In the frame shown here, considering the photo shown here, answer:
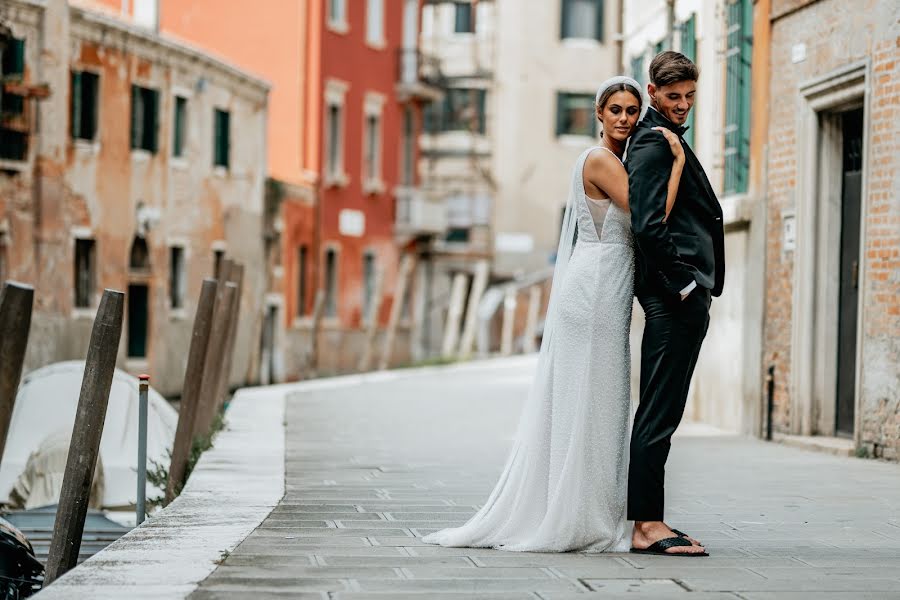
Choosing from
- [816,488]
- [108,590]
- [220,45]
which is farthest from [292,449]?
[220,45]

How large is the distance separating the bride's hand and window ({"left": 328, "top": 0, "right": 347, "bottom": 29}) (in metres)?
36.0

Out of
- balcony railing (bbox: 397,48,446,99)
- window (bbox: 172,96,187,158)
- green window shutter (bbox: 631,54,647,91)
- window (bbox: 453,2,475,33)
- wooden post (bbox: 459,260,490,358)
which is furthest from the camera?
window (bbox: 453,2,475,33)

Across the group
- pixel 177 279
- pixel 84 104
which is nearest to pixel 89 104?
pixel 84 104

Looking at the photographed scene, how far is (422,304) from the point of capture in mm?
50188

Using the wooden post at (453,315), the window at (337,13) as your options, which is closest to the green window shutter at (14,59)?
the window at (337,13)

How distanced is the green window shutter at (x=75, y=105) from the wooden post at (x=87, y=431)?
21453 mm

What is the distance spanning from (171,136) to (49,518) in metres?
20.7

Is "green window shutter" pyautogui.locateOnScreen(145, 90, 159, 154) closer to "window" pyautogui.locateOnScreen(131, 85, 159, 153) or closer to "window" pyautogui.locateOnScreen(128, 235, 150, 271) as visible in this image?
"window" pyautogui.locateOnScreen(131, 85, 159, 153)

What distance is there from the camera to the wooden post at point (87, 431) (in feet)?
31.2

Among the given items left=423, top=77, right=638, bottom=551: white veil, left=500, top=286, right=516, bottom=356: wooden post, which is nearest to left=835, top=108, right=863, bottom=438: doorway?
left=423, top=77, right=638, bottom=551: white veil

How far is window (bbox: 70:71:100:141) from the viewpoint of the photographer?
100.0ft

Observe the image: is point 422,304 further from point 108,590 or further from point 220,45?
point 108,590

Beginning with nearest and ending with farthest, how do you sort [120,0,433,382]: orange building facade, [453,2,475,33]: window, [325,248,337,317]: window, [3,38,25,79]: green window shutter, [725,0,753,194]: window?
[725,0,753,194]: window
[3,38,25,79]: green window shutter
[120,0,433,382]: orange building facade
[325,248,337,317]: window
[453,2,475,33]: window

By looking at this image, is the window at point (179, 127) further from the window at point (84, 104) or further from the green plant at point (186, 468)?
the green plant at point (186, 468)
